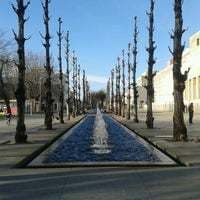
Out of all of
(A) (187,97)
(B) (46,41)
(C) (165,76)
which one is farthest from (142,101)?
(B) (46,41)

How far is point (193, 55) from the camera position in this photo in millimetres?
109750

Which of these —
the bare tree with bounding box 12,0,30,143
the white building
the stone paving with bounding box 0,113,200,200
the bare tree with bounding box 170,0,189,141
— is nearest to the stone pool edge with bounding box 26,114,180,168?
the stone paving with bounding box 0,113,200,200

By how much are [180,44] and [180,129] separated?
3.98 meters

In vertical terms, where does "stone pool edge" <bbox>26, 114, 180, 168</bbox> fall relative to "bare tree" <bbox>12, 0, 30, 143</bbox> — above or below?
below

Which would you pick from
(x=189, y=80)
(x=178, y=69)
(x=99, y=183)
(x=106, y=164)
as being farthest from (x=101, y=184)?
(x=189, y=80)

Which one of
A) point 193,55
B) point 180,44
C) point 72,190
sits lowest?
point 72,190

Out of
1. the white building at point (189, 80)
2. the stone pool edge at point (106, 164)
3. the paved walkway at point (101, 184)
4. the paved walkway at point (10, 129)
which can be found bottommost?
the paved walkway at point (101, 184)

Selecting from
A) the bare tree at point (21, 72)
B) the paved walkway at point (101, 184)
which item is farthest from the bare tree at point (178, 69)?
the paved walkway at point (101, 184)

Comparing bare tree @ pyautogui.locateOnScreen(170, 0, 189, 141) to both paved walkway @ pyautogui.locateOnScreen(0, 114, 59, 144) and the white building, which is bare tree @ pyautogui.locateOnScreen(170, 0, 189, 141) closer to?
paved walkway @ pyautogui.locateOnScreen(0, 114, 59, 144)

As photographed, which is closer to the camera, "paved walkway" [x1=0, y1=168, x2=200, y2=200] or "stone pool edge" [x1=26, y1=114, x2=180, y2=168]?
"paved walkway" [x1=0, y1=168, x2=200, y2=200]

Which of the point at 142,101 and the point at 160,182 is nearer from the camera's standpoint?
the point at 160,182

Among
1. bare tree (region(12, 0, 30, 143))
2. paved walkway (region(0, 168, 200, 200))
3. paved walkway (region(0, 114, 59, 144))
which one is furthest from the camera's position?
paved walkway (region(0, 114, 59, 144))

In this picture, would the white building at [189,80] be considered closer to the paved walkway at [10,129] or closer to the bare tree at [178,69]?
the paved walkway at [10,129]

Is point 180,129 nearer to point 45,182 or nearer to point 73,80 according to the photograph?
point 45,182
